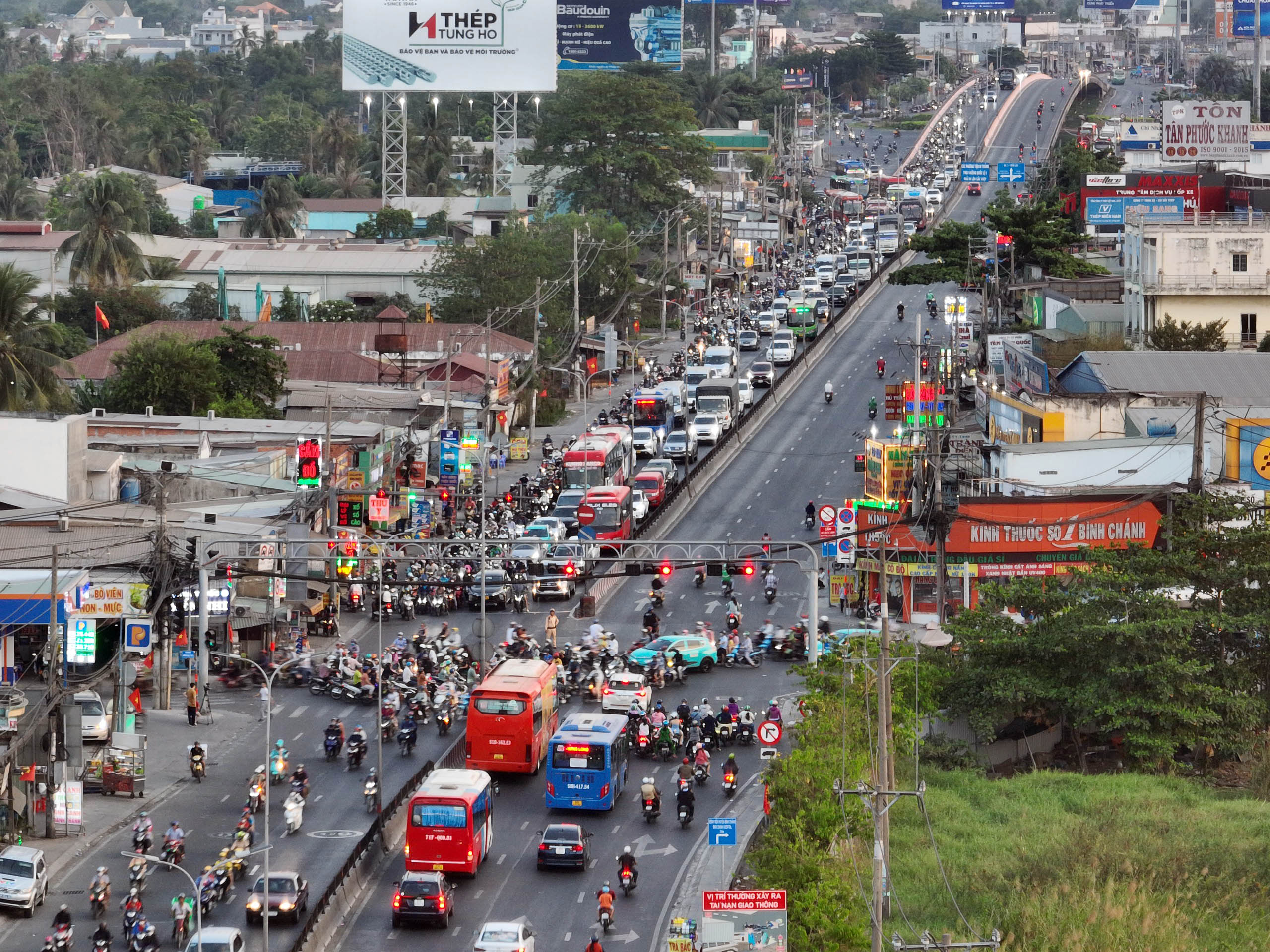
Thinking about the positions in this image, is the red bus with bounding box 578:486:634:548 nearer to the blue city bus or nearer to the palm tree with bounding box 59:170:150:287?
the blue city bus

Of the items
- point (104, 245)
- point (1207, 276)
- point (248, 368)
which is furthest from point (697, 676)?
point (104, 245)

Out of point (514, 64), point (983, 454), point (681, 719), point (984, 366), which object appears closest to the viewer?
point (681, 719)

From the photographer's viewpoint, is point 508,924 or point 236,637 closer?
point 508,924

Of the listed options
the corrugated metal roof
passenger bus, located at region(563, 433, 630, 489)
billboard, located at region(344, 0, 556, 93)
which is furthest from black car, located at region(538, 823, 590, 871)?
billboard, located at region(344, 0, 556, 93)

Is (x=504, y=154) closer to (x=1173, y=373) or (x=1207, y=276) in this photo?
(x=1207, y=276)

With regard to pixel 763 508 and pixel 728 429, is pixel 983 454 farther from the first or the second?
pixel 728 429

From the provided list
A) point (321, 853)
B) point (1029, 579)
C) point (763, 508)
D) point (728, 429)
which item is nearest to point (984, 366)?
point (728, 429)

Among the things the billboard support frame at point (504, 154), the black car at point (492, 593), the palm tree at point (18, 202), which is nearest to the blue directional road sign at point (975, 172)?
the billboard support frame at point (504, 154)
